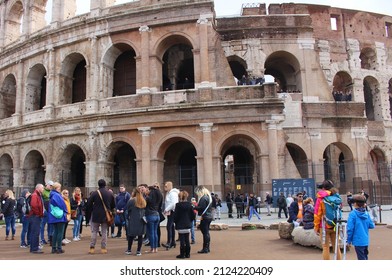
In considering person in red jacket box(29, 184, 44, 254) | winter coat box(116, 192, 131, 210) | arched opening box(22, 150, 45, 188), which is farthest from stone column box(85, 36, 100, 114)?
person in red jacket box(29, 184, 44, 254)

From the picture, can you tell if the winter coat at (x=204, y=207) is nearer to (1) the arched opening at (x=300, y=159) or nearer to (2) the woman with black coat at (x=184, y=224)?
(2) the woman with black coat at (x=184, y=224)

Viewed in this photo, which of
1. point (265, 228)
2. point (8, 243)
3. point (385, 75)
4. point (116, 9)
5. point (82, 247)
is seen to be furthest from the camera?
point (385, 75)

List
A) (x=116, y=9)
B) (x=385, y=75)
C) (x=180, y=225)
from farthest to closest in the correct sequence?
(x=385, y=75)
(x=116, y=9)
(x=180, y=225)

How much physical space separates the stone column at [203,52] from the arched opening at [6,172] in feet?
45.5

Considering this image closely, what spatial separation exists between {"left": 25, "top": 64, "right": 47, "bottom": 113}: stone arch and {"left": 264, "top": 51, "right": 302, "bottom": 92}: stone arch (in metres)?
13.8

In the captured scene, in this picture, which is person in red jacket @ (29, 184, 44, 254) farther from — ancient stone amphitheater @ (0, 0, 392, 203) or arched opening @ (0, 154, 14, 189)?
arched opening @ (0, 154, 14, 189)

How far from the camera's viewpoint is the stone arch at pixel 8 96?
934 inches

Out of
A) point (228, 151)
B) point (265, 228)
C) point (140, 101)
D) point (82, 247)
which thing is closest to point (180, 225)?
point (82, 247)

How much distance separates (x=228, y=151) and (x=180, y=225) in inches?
589

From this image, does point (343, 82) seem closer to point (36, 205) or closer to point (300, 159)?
point (300, 159)

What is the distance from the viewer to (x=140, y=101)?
17969 mm

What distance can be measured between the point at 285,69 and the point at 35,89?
15.6 metres

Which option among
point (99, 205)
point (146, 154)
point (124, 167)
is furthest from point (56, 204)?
point (124, 167)

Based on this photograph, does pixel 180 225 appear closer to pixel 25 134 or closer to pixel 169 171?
pixel 169 171
